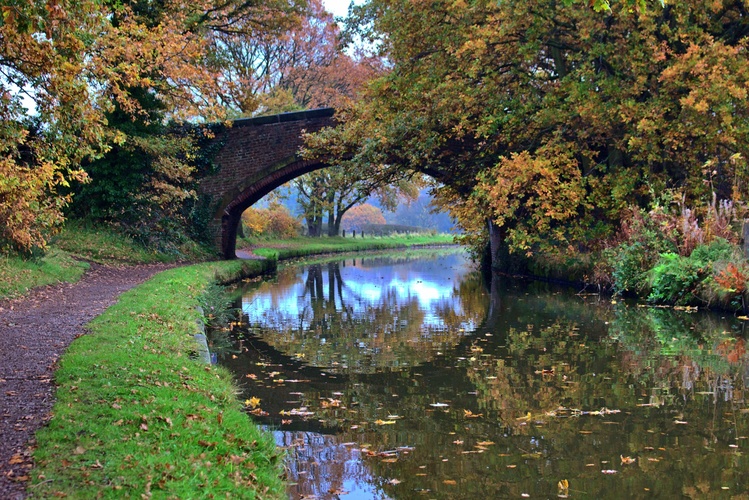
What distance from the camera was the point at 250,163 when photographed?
22516mm

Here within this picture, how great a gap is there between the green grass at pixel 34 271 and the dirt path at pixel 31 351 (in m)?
0.23

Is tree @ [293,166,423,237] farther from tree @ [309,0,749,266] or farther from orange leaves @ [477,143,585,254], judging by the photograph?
orange leaves @ [477,143,585,254]

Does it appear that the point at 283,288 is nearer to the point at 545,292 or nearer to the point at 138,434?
the point at 545,292

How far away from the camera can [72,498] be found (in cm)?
313

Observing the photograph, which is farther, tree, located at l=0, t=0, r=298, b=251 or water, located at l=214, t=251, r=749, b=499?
tree, located at l=0, t=0, r=298, b=251

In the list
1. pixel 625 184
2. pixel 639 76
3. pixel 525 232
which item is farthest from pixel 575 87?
pixel 525 232

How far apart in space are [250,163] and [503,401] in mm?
17825

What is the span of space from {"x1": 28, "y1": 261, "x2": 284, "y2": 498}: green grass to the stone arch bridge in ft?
50.8

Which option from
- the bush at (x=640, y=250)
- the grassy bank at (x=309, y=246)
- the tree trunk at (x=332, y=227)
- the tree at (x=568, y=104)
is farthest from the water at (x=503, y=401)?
the tree trunk at (x=332, y=227)

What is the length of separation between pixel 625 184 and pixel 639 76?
2136 millimetres

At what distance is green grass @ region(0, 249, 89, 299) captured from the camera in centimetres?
1058

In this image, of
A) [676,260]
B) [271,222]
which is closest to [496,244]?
[676,260]

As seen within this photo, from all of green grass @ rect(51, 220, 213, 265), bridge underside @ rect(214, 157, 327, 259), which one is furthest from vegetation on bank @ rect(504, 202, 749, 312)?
green grass @ rect(51, 220, 213, 265)

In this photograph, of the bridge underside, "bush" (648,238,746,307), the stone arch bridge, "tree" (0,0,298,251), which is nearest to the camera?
"tree" (0,0,298,251)
